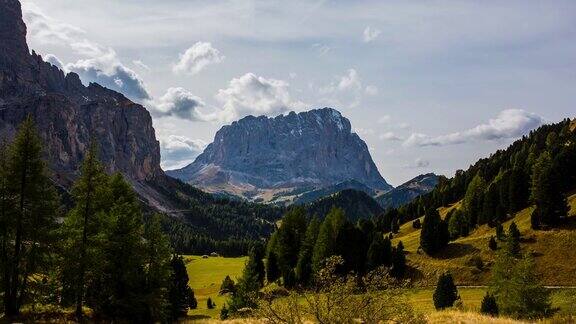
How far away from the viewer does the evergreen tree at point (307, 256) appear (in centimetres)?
7634

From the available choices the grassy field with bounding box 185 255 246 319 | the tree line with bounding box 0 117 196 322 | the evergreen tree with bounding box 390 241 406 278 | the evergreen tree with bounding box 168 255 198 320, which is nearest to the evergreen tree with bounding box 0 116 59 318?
the tree line with bounding box 0 117 196 322

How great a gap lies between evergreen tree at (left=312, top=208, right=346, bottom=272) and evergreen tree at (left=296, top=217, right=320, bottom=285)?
2425 mm

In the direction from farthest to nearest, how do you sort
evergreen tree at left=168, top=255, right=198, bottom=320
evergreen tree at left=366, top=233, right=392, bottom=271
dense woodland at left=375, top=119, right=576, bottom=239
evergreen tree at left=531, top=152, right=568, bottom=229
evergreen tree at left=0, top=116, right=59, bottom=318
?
evergreen tree at left=366, top=233, right=392, bottom=271
dense woodland at left=375, top=119, right=576, bottom=239
evergreen tree at left=531, top=152, right=568, bottom=229
evergreen tree at left=168, top=255, right=198, bottom=320
evergreen tree at left=0, top=116, right=59, bottom=318

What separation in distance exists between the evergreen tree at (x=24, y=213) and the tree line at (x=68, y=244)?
0.19ft

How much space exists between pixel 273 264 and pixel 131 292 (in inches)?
2147

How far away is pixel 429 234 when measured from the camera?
78.2 m

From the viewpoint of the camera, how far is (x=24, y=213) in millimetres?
34312

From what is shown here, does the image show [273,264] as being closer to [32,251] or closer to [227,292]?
[227,292]

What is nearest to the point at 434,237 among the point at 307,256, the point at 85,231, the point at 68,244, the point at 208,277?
the point at 307,256

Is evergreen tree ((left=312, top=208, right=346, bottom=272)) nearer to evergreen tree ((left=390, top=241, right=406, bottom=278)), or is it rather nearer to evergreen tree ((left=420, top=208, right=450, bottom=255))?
evergreen tree ((left=390, top=241, right=406, bottom=278))

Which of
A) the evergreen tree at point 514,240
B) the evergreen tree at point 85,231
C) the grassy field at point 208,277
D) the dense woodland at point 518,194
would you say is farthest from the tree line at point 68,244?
the dense woodland at point 518,194

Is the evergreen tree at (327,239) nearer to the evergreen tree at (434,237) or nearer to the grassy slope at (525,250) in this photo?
the grassy slope at (525,250)

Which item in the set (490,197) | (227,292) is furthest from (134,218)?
(490,197)

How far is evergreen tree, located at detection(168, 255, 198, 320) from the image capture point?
6323 cm
